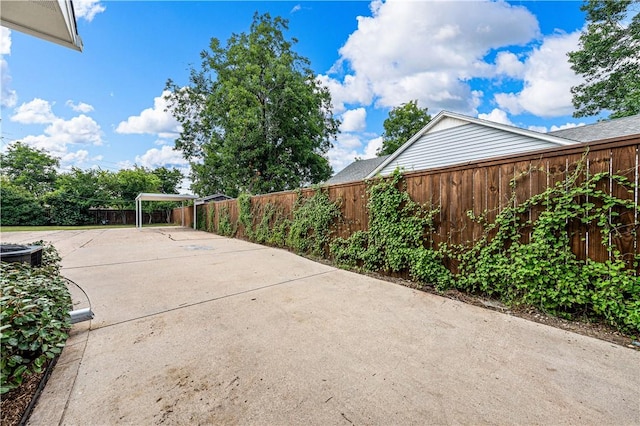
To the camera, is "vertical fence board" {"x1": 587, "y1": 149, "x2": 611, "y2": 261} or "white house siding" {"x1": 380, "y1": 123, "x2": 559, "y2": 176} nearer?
"vertical fence board" {"x1": 587, "y1": 149, "x2": 611, "y2": 261}

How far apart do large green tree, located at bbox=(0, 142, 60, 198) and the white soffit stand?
34.5 metres

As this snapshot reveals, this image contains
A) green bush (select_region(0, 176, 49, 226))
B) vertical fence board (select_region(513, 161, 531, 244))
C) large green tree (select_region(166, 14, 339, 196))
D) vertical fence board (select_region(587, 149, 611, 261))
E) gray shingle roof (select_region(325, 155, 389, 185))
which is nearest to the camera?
vertical fence board (select_region(587, 149, 611, 261))

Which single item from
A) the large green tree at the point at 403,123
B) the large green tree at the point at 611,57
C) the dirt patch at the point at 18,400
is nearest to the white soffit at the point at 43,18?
the dirt patch at the point at 18,400

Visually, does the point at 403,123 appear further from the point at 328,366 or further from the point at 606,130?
the point at 328,366

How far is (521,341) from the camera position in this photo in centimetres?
209

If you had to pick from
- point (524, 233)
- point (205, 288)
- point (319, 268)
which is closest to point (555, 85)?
point (524, 233)

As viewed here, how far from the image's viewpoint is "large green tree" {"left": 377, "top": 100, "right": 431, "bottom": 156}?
2184 cm

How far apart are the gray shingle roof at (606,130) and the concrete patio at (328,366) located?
21.1 feet

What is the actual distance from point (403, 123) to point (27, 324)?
24103 mm

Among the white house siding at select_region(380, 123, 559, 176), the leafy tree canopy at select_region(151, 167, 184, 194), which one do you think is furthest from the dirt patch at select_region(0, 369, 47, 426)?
the leafy tree canopy at select_region(151, 167, 184, 194)

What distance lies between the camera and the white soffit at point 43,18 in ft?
6.95

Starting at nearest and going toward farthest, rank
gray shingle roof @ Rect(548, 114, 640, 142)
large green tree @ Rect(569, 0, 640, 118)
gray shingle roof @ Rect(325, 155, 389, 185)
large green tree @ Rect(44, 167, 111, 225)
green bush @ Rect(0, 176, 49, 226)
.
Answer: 1. gray shingle roof @ Rect(548, 114, 640, 142)
2. large green tree @ Rect(569, 0, 640, 118)
3. gray shingle roof @ Rect(325, 155, 389, 185)
4. green bush @ Rect(0, 176, 49, 226)
5. large green tree @ Rect(44, 167, 111, 225)

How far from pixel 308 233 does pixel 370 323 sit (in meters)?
3.73

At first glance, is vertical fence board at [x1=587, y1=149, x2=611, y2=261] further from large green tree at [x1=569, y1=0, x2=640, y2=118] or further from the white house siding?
large green tree at [x1=569, y1=0, x2=640, y2=118]
